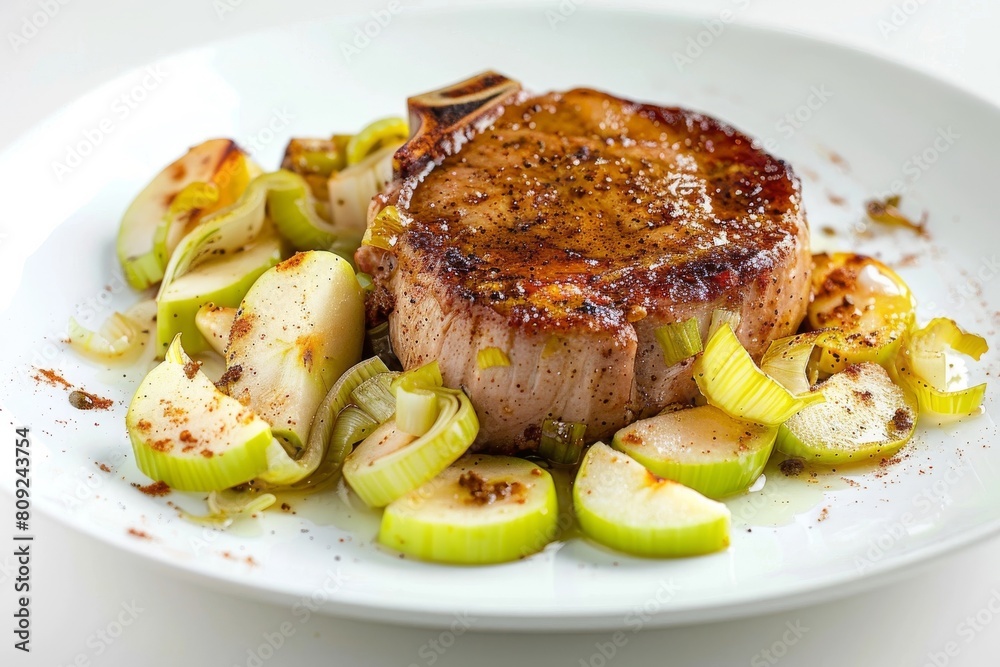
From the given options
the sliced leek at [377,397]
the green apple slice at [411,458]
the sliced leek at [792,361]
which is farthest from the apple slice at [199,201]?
the sliced leek at [792,361]

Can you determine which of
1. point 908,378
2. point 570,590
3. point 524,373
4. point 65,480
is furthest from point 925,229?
point 65,480

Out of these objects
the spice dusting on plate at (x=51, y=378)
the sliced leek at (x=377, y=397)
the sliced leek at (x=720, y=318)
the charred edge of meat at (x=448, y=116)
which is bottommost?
the spice dusting on plate at (x=51, y=378)

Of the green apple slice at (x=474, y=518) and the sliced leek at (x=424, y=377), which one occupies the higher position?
the sliced leek at (x=424, y=377)

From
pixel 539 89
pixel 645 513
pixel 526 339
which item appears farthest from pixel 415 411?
pixel 539 89

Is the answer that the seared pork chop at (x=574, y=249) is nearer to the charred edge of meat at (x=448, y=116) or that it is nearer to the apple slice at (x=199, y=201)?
the charred edge of meat at (x=448, y=116)

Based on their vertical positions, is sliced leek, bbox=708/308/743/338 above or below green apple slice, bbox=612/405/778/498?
above

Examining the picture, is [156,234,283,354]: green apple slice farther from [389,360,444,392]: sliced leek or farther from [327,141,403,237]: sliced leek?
[389,360,444,392]: sliced leek

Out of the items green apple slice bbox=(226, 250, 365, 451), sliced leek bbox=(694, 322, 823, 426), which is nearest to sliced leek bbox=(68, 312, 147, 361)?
green apple slice bbox=(226, 250, 365, 451)
